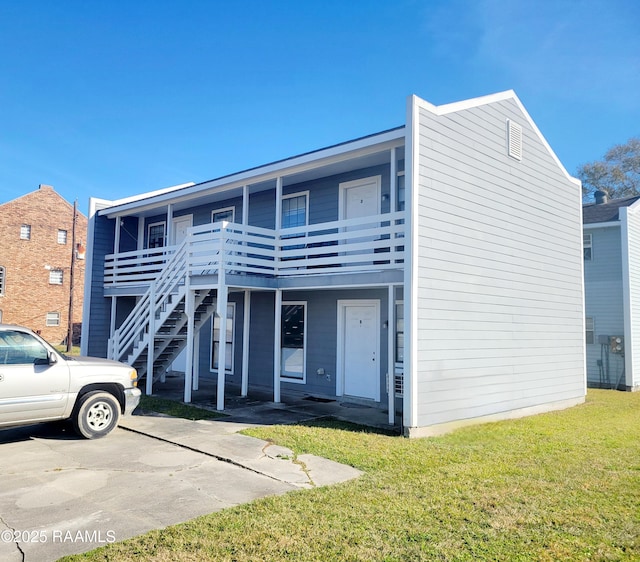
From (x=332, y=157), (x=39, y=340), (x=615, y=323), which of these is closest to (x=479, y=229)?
(x=332, y=157)

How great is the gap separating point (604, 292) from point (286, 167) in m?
13.0

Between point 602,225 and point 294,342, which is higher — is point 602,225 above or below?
above

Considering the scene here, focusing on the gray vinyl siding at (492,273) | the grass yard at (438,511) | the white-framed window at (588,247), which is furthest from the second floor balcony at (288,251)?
the white-framed window at (588,247)

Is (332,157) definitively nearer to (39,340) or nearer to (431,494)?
(39,340)

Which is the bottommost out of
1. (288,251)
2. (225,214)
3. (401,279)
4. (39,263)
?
(401,279)

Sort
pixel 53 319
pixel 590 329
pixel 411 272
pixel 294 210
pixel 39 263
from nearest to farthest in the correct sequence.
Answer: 1. pixel 411 272
2. pixel 294 210
3. pixel 590 329
4. pixel 39 263
5. pixel 53 319

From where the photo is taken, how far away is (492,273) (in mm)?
10078

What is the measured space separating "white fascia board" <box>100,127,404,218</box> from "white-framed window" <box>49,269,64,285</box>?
21.0 m

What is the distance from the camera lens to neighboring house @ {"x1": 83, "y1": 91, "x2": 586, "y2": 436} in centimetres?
866

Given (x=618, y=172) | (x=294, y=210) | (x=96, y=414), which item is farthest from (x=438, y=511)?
(x=618, y=172)

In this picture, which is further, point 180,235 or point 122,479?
point 180,235

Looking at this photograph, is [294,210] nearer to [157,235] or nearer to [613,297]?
[157,235]

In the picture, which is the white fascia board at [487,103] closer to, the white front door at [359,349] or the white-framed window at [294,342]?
the white front door at [359,349]

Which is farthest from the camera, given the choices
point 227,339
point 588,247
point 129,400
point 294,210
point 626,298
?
point 588,247
